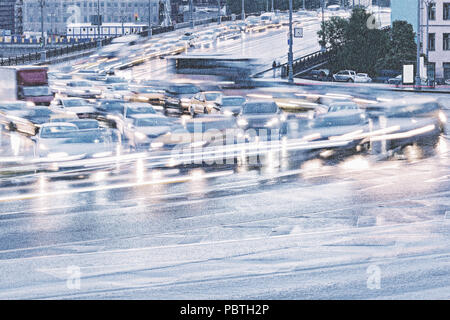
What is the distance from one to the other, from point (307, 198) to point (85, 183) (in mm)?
6337

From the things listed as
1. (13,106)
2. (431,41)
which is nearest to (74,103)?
(13,106)

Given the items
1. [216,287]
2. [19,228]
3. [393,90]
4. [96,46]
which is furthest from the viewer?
[96,46]

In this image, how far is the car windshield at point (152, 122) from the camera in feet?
95.5

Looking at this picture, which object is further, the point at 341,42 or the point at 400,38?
Result: the point at 341,42

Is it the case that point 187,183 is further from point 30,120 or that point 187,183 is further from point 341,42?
point 341,42

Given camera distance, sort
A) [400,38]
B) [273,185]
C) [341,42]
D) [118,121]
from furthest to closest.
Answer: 1. [341,42]
2. [400,38]
3. [118,121]
4. [273,185]

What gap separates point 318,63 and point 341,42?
390cm

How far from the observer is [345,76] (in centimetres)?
7875

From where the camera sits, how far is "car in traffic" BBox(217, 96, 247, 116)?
3725 cm

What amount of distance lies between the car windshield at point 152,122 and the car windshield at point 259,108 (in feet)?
14.7

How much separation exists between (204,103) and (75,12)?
15609 centimetres

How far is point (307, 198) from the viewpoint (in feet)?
60.1

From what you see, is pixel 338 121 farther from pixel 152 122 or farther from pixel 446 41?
pixel 446 41
